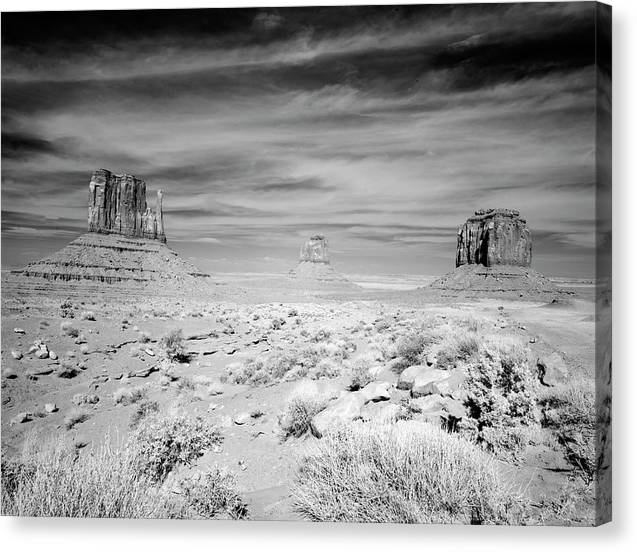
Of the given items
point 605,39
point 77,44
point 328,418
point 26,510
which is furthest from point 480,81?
point 26,510

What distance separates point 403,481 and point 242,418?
1851 mm

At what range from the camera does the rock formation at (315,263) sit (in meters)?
5.74

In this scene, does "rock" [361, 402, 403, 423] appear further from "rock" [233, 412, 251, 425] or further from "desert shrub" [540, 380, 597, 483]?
"desert shrub" [540, 380, 597, 483]

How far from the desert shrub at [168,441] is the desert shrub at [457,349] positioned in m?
2.54

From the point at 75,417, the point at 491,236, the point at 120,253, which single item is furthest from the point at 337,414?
the point at 120,253

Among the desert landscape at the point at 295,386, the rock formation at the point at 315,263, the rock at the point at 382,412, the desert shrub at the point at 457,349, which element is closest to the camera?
the desert landscape at the point at 295,386

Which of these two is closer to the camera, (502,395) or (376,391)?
(502,395)

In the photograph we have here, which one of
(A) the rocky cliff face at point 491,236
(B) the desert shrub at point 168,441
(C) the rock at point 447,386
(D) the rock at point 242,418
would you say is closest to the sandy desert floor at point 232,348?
(D) the rock at point 242,418

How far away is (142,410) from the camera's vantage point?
18.0 feet

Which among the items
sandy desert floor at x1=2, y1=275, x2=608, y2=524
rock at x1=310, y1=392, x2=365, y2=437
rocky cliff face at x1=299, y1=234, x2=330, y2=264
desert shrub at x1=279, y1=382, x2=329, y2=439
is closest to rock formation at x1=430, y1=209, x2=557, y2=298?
sandy desert floor at x1=2, y1=275, x2=608, y2=524

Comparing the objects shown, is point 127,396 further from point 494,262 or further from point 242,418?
point 494,262

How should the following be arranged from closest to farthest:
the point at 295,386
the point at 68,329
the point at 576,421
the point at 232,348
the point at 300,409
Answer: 1. the point at 576,421
2. the point at 300,409
3. the point at 295,386
4. the point at 68,329
5. the point at 232,348

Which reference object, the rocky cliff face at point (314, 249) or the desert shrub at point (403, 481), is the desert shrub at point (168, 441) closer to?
the desert shrub at point (403, 481)

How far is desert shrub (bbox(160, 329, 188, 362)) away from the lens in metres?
5.76
